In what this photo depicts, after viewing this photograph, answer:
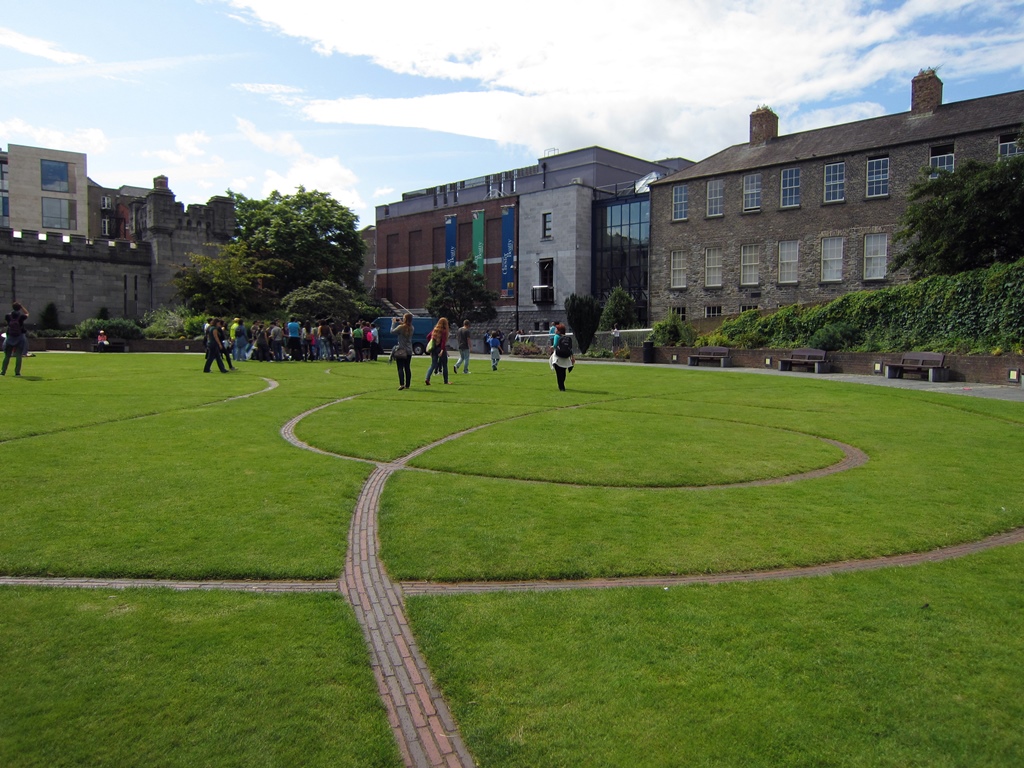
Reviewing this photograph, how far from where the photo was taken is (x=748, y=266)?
1836 inches

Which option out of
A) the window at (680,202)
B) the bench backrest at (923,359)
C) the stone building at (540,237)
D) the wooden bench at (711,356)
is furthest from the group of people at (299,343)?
the stone building at (540,237)

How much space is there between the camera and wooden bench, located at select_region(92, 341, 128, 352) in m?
41.2

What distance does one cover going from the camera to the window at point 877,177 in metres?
40.9

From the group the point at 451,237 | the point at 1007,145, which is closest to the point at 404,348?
the point at 1007,145

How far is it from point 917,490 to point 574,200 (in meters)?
55.0

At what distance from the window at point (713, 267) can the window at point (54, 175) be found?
2385 inches

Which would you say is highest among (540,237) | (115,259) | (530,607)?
(540,237)

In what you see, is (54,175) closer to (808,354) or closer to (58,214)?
(58,214)

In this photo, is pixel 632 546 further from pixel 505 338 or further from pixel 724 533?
pixel 505 338

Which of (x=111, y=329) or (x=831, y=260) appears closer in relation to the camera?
(x=111, y=329)

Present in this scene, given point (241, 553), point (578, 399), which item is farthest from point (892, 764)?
point (578, 399)

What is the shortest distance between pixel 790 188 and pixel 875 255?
6633 millimetres

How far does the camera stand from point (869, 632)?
4574 millimetres

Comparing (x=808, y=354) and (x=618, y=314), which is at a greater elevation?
(x=618, y=314)
